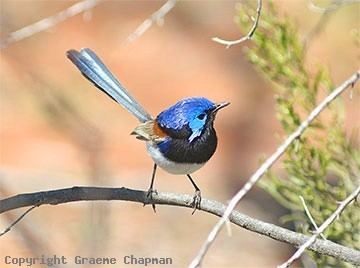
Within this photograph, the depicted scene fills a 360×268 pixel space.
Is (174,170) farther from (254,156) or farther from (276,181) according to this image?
(254,156)

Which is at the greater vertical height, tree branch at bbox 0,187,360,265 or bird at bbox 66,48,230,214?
bird at bbox 66,48,230,214

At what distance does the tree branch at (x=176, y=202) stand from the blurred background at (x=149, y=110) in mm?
1529

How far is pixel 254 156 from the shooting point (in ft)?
19.8

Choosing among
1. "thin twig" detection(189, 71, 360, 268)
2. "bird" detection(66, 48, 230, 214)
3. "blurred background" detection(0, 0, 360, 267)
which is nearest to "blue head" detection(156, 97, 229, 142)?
"bird" detection(66, 48, 230, 214)

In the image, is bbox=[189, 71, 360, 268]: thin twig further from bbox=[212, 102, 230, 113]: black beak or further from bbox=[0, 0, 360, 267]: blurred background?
bbox=[0, 0, 360, 267]: blurred background

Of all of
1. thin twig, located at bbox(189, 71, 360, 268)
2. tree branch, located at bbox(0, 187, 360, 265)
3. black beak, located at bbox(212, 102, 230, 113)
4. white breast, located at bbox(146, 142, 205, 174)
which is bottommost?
thin twig, located at bbox(189, 71, 360, 268)

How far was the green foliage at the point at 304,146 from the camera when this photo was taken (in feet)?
9.27

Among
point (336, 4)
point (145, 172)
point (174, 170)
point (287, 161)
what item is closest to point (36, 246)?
point (174, 170)

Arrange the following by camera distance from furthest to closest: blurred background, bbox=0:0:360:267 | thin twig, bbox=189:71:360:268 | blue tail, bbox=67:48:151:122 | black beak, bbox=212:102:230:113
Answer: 1. blurred background, bbox=0:0:360:267
2. blue tail, bbox=67:48:151:122
3. black beak, bbox=212:102:230:113
4. thin twig, bbox=189:71:360:268

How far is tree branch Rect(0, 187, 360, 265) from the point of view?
2086 mm

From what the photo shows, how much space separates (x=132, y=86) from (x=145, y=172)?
46.7 inches

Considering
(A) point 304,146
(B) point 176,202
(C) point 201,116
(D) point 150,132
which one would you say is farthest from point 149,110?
(B) point 176,202

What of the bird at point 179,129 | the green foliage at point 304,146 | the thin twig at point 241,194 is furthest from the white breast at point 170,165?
the thin twig at point 241,194

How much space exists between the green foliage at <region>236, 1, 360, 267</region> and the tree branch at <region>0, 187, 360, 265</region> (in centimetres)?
53
